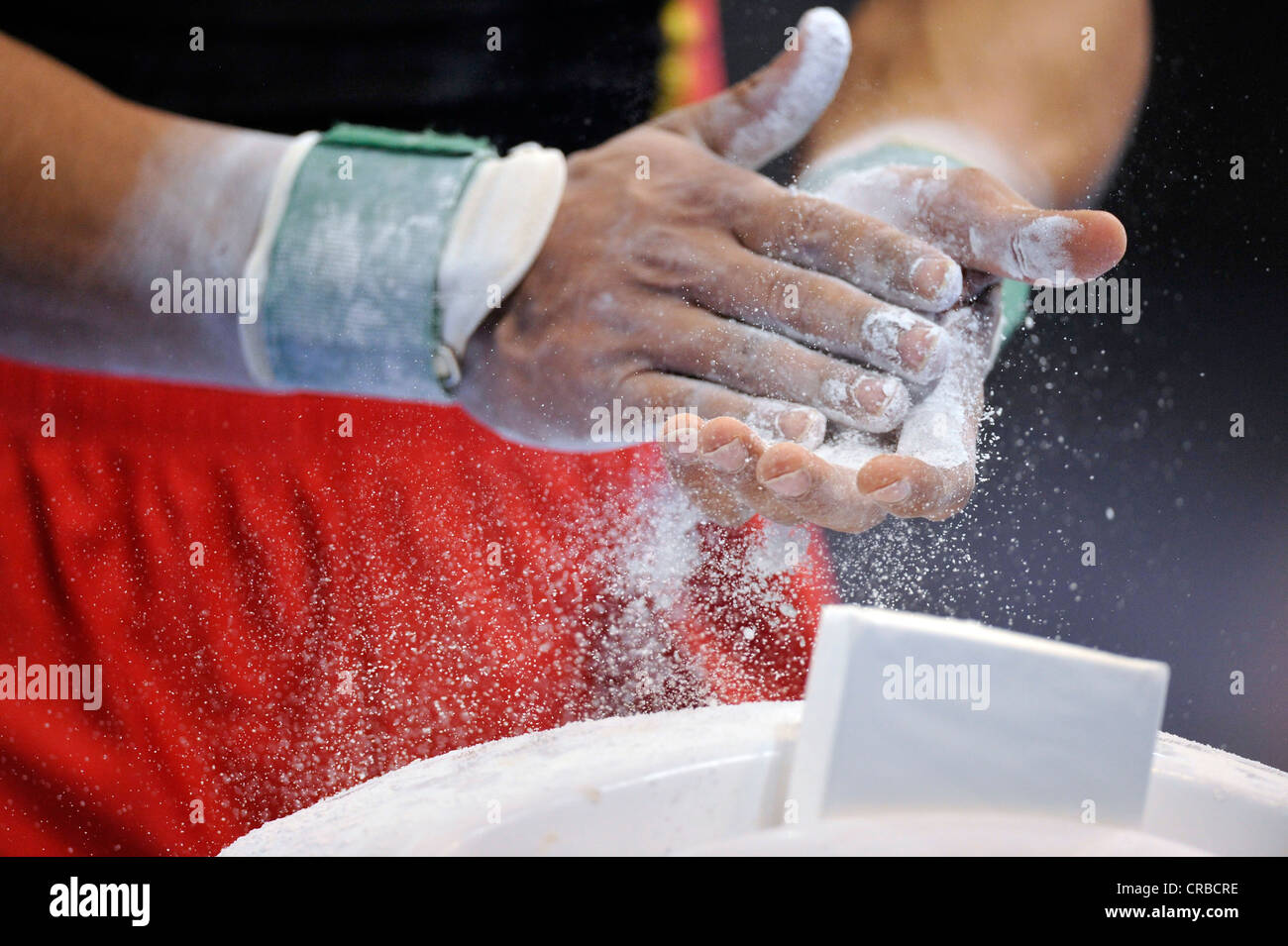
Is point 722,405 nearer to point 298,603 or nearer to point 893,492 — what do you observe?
point 893,492

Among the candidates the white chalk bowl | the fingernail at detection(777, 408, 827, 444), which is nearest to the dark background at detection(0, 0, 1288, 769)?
the fingernail at detection(777, 408, 827, 444)

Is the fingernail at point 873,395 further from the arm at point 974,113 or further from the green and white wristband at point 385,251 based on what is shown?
the green and white wristband at point 385,251

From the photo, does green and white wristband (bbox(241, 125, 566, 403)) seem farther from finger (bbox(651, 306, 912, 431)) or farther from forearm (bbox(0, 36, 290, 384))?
finger (bbox(651, 306, 912, 431))

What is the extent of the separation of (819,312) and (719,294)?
0.10 meters

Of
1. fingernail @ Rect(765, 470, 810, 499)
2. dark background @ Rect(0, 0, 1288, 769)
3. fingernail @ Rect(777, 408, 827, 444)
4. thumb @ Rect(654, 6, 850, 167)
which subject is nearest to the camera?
fingernail @ Rect(765, 470, 810, 499)

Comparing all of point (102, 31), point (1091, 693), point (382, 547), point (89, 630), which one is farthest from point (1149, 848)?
point (102, 31)

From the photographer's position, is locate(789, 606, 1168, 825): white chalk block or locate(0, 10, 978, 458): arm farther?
locate(0, 10, 978, 458): arm

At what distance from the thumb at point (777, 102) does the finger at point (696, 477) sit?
0.29m

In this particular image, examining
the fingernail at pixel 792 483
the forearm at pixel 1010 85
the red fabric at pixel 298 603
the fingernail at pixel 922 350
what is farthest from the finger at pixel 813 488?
the forearm at pixel 1010 85

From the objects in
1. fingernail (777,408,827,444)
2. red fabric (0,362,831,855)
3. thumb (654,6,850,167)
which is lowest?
red fabric (0,362,831,855)

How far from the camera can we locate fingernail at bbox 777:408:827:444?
0.74m

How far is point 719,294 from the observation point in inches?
33.4

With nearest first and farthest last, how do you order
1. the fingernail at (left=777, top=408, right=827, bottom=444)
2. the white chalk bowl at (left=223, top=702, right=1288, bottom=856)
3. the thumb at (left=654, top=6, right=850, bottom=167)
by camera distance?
the white chalk bowl at (left=223, top=702, right=1288, bottom=856), the fingernail at (left=777, top=408, right=827, bottom=444), the thumb at (left=654, top=6, right=850, bottom=167)

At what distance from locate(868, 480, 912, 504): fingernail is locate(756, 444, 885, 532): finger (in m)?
0.01
